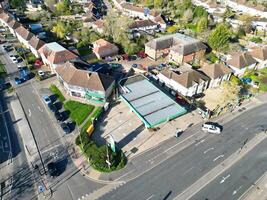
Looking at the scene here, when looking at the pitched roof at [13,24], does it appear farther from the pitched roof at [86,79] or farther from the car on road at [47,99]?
the car on road at [47,99]

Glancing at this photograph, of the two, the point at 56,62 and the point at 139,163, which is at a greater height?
the point at 56,62

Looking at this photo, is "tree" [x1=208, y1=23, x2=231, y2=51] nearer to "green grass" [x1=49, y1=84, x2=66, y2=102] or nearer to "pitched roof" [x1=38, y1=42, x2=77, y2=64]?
"pitched roof" [x1=38, y1=42, x2=77, y2=64]

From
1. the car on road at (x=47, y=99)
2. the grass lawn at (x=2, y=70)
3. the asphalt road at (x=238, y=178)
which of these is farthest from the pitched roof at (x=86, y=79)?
the asphalt road at (x=238, y=178)

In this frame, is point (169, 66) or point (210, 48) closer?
point (169, 66)

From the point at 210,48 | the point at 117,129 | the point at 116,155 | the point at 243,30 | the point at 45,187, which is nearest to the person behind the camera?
the point at 45,187

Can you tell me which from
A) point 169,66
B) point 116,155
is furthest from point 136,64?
point 116,155

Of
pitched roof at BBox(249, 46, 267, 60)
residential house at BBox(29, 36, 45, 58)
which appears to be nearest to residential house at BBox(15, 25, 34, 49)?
residential house at BBox(29, 36, 45, 58)

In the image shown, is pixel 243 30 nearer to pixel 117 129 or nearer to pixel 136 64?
pixel 136 64
